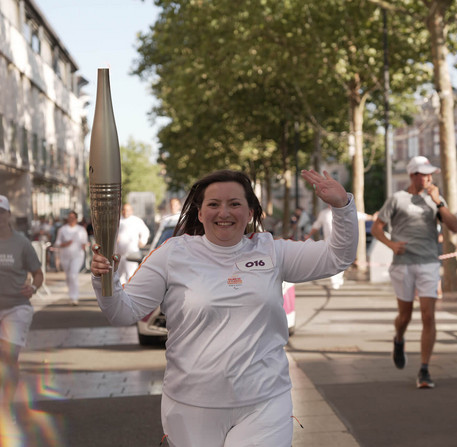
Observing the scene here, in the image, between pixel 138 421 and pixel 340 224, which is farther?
pixel 138 421

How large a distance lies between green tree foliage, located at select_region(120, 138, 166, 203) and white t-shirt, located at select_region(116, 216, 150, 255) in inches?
3794

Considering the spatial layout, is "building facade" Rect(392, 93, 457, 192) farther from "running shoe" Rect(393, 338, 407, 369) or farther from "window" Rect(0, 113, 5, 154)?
"running shoe" Rect(393, 338, 407, 369)

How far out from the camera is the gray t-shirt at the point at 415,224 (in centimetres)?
767

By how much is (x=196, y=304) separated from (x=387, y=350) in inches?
266

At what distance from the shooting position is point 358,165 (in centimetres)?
2533

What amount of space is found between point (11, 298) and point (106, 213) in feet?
12.6

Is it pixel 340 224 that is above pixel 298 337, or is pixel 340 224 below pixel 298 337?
above

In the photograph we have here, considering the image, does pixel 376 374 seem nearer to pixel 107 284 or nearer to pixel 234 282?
pixel 234 282

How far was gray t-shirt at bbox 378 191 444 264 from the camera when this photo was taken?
767cm

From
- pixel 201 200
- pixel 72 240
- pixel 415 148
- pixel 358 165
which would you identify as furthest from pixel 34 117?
pixel 415 148

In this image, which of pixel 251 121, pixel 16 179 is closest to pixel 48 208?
pixel 16 179

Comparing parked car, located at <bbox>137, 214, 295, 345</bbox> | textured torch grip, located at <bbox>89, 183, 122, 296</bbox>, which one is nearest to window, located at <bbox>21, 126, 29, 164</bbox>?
parked car, located at <bbox>137, 214, 295, 345</bbox>

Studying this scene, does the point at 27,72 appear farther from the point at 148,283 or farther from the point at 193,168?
the point at 148,283

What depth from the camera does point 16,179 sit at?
3612 centimetres
